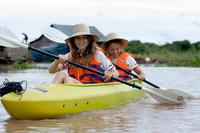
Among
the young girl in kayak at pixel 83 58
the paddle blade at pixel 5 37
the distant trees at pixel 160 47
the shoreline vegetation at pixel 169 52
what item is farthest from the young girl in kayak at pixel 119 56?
the distant trees at pixel 160 47

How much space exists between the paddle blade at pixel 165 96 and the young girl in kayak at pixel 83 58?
128cm

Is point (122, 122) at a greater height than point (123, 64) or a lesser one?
lesser

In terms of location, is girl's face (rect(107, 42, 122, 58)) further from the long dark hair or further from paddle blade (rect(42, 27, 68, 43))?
the long dark hair

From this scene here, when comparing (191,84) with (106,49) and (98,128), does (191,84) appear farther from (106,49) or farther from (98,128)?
(98,128)

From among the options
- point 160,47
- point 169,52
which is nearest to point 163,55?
point 169,52

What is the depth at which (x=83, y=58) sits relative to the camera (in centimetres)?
788

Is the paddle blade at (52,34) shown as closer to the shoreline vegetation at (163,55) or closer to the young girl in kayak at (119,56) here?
the young girl in kayak at (119,56)

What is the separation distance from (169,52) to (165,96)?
2673cm

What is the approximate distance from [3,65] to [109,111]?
50.7 feet

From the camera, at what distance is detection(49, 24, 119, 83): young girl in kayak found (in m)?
7.70

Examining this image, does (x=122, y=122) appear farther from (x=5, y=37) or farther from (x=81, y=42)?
(x=5, y=37)

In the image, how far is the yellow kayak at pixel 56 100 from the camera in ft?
21.2

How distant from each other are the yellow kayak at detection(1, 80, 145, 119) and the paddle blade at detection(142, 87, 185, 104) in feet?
4.02

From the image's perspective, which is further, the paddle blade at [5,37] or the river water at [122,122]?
the paddle blade at [5,37]
